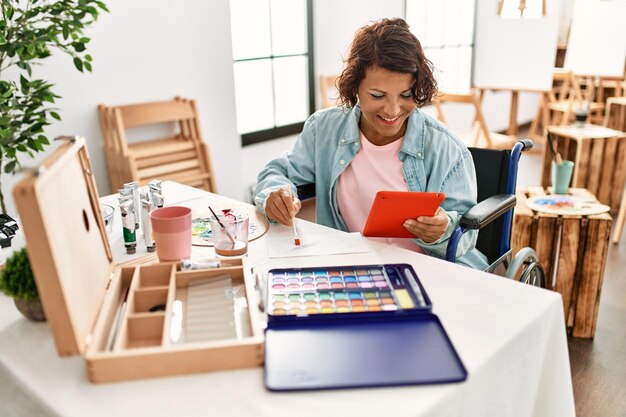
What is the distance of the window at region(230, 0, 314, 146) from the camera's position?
407 cm

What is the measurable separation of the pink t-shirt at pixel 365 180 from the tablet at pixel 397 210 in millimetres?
301

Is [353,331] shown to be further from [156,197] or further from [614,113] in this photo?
[614,113]

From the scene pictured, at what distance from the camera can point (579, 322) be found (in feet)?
8.14

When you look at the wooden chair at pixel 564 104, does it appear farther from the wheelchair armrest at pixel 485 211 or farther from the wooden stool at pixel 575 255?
the wheelchair armrest at pixel 485 211

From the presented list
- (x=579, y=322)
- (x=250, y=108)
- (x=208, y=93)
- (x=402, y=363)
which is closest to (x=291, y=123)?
(x=250, y=108)

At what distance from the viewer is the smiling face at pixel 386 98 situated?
1.59m

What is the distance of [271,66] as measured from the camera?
168 inches

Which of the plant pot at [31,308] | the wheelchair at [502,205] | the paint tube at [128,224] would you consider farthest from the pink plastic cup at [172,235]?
the wheelchair at [502,205]

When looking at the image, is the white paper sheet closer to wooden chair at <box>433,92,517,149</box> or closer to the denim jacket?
the denim jacket

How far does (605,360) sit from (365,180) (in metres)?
1.37

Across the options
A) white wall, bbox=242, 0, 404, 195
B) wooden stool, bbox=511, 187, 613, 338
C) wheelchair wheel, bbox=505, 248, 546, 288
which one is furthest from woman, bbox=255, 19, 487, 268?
white wall, bbox=242, 0, 404, 195

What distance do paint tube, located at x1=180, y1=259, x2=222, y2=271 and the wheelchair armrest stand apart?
667 millimetres

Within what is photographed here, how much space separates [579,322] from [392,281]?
1660mm

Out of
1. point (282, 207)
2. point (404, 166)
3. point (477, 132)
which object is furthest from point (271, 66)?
point (282, 207)
